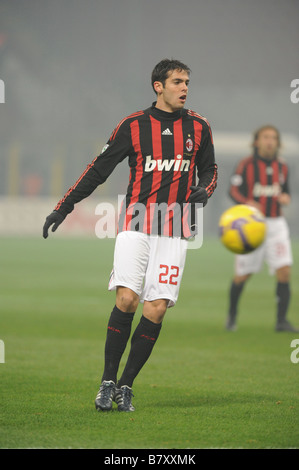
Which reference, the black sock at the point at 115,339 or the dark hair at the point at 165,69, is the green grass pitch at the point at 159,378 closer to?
the black sock at the point at 115,339

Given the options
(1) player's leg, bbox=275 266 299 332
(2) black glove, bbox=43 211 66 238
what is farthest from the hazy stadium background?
(2) black glove, bbox=43 211 66 238

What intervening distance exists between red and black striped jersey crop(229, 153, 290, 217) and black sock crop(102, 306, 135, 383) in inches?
179

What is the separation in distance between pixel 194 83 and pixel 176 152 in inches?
1547

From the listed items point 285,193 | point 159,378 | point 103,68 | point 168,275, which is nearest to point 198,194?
point 168,275

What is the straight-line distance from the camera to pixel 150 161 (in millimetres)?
4816

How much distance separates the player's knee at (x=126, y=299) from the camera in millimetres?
4684

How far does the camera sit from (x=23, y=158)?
41.6 meters

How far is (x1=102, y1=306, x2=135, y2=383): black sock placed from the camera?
4.74m

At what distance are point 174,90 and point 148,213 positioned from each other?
746 millimetres

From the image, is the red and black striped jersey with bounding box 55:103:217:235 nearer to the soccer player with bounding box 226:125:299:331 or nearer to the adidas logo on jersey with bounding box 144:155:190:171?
the adidas logo on jersey with bounding box 144:155:190:171

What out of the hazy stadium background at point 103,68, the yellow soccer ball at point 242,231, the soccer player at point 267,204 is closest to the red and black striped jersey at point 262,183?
the soccer player at point 267,204

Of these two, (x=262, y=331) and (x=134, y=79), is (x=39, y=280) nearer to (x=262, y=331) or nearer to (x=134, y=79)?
(x=262, y=331)

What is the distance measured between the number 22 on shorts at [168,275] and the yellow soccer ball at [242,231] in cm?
289

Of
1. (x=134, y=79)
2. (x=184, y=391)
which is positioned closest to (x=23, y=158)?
(x=134, y=79)
